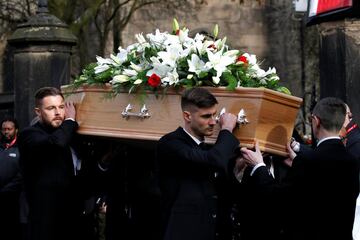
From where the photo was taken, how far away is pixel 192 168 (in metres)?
7.32

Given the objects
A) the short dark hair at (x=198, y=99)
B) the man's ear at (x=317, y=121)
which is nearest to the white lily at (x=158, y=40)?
the short dark hair at (x=198, y=99)

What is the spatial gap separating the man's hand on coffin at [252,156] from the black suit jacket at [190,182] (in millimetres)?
222

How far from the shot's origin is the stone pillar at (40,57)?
1290cm

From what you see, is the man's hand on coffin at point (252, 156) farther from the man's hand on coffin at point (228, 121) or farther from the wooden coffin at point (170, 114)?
the man's hand on coffin at point (228, 121)

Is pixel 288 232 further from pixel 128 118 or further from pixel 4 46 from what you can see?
pixel 4 46

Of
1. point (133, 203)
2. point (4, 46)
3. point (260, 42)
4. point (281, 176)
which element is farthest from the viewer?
point (260, 42)

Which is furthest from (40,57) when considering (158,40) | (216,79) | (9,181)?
(216,79)

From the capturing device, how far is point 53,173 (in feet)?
28.2

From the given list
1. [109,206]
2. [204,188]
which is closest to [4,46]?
[109,206]

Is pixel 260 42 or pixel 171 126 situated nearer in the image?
pixel 171 126

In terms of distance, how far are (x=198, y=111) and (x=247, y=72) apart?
3.06ft

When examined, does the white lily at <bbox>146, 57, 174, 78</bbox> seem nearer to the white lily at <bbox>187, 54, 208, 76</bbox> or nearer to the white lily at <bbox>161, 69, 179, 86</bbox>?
the white lily at <bbox>161, 69, 179, 86</bbox>

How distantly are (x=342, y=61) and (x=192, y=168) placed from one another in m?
4.70

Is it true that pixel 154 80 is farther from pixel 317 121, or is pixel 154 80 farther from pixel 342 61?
pixel 342 61
